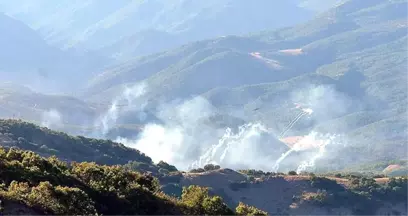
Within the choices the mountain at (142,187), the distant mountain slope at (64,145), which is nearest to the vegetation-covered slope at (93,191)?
the mountain at (142,187)

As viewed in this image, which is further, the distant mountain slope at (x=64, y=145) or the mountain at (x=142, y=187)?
the distant mountain slope at (x=64, y=145)

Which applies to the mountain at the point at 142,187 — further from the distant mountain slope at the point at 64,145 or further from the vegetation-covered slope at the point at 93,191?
the distant mountain slope at the point at 64,145

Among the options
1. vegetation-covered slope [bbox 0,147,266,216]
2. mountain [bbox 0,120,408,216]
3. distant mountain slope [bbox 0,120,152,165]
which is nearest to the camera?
vegetation-covered slope [bbox 0,147,266,216]

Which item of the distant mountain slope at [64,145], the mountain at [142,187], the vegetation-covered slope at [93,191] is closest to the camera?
the vegetation-covered slope at [93,191]

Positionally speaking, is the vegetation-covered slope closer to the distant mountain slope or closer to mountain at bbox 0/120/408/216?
mountain at bbox 0/120/408/216

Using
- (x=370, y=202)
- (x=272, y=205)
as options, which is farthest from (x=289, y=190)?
(x=370, y=202)

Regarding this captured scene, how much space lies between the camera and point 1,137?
101m

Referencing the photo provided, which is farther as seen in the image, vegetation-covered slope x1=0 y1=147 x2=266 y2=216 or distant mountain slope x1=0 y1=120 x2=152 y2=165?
distant mountain slope x1=0 y1=120 x2=152 y2=165

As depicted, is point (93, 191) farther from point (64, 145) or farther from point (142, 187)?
point (64, 145)

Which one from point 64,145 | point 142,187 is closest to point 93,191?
point 142,187

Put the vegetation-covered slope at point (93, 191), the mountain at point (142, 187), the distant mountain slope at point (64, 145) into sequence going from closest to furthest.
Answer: the vegetation-covered slope at point (93, 191) → the mountain at point (142, 187) → the distant mountain slope at point (64, 145)

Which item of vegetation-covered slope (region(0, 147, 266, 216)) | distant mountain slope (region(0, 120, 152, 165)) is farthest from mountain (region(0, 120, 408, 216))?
distant mountain slope (region(0, 120, 152, 165))

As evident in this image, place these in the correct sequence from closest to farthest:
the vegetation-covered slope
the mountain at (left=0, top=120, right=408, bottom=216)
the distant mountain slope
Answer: the vegetation-covered slope < the mountain at (left=0, top=120, right=408, bottom=216) < the distant mountain slope

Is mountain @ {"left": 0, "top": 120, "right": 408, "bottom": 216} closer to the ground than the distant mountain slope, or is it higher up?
closer to the ground
